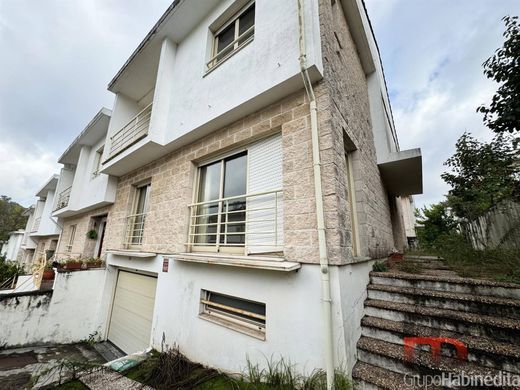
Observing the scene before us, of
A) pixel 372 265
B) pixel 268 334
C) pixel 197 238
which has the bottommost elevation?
pixel 268 334

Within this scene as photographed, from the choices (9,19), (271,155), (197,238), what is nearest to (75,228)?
(9,19)

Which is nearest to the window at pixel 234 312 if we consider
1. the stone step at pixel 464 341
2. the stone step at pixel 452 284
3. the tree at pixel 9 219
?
the stone step at pixel 464 341

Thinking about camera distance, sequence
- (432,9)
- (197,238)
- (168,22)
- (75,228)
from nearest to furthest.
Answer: (197,238), (168,22), (432,9), (75,228)

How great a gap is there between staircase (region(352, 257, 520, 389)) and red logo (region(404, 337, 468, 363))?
3 cm

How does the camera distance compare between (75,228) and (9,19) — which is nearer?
(9,19)

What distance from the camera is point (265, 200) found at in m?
3.52

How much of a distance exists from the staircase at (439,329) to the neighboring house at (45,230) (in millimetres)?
16699

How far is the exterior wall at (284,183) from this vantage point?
110 inches

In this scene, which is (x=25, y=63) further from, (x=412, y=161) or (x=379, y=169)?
(x=412, y=161)

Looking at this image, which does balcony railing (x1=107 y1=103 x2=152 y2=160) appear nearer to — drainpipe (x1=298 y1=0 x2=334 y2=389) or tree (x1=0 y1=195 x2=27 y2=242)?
drainpipe (x1=298 y1=0 x2=334 y2=389)

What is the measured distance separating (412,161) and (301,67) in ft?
17.2

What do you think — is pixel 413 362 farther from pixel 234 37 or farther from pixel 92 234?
pixel 92 234

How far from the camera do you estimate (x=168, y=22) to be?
5414 mm

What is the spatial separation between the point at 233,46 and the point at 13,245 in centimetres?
4206
